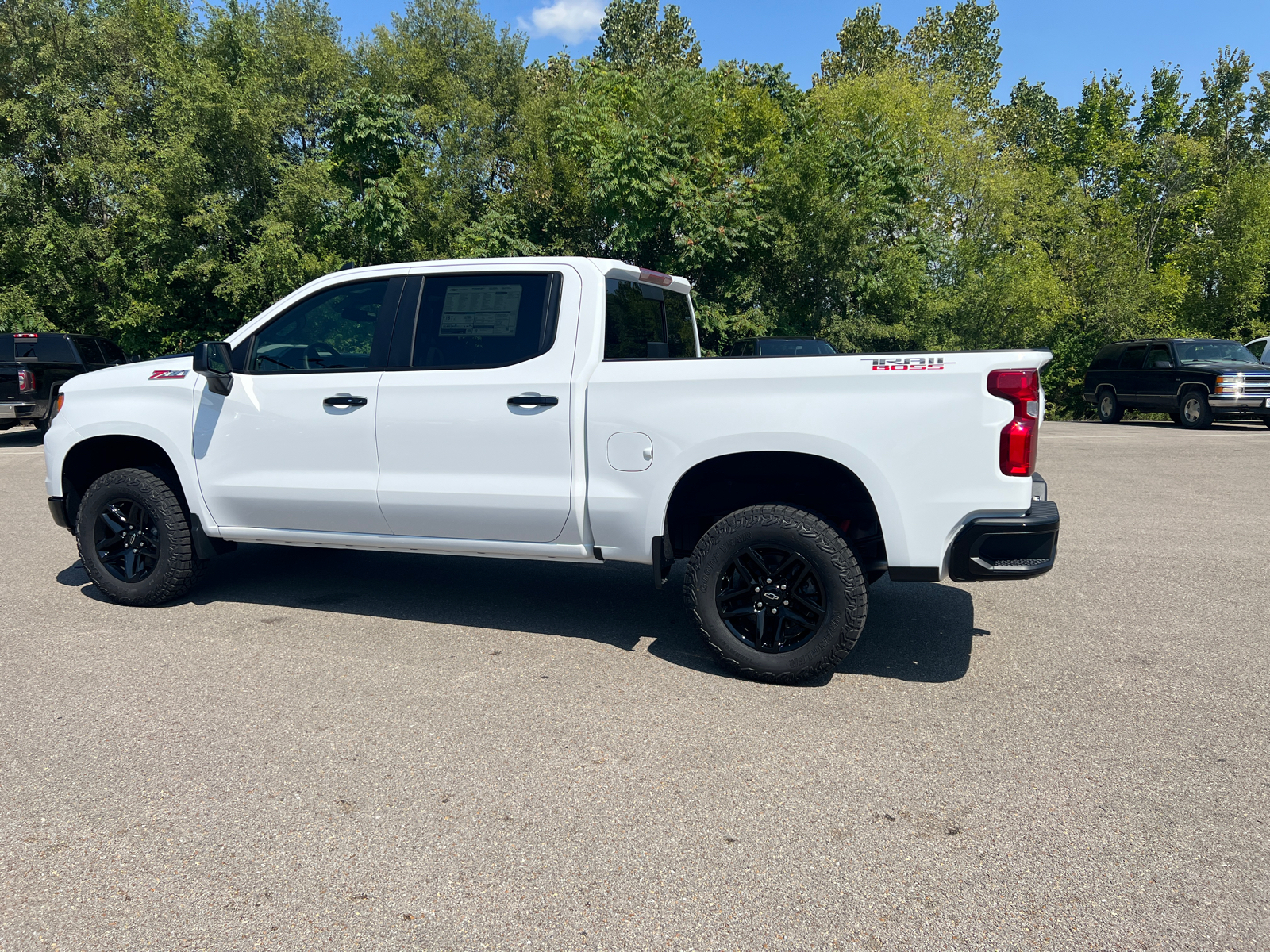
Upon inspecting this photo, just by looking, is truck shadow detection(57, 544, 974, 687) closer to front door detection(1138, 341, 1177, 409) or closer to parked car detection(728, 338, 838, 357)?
parked car detection(728, 338, 838, 357)

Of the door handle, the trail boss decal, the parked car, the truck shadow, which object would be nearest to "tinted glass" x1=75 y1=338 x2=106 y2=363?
the parked car

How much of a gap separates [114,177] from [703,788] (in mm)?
28208

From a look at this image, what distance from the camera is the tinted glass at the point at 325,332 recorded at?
5246 millimetres

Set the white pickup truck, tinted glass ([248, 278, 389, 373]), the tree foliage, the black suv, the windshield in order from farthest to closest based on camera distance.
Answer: the tree foliage → the windshield → the black suv → tinted glass ([248, 278, 389, 373]) → the white pickup truck

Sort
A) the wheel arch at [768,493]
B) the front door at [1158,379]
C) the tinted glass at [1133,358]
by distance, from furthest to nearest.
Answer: the tinted glass at [1133,358] → the front door at [1158,379] → the wheel arch at [768,493]

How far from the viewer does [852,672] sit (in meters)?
4.66

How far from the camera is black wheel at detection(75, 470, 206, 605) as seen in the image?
5.63 m

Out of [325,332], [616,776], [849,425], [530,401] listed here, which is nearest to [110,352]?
[325,332]

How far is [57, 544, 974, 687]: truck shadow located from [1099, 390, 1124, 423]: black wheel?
18611mm

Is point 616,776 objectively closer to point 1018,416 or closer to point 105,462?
point 1018,416

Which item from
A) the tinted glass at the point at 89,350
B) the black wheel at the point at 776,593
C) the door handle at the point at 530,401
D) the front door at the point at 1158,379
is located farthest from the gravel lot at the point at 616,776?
the front door at the point at 1158,379

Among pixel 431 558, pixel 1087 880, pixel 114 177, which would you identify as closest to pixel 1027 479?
pixel 1087 880

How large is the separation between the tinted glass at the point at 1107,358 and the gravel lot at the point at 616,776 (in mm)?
17925

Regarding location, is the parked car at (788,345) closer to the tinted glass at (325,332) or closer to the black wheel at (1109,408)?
the black wheel at (1109,408)
